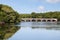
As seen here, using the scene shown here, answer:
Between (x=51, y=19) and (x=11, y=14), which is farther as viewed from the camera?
(x=51, y=19)

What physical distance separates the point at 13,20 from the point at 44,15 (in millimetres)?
53994

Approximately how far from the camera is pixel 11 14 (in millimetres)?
72125

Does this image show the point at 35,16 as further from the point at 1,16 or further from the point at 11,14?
the point at 1,16

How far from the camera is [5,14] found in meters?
68.4

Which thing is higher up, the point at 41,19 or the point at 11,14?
the point at 11,14

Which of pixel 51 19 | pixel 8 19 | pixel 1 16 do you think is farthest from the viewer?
pixel 51 19

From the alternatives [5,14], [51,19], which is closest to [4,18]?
[5,14]

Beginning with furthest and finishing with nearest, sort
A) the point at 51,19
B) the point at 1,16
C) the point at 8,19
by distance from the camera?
the point at 51,19
the point at 8,19
the point at 1,16

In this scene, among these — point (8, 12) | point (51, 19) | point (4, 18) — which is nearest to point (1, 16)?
point (4, 18)

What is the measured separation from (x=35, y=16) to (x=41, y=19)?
5.08 m

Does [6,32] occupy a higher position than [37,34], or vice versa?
[6,32]

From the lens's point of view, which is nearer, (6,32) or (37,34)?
(37,34)

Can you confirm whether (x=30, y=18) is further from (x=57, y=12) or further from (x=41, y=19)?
(x=57, y=12)

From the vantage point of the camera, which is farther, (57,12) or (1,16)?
(57,12)
